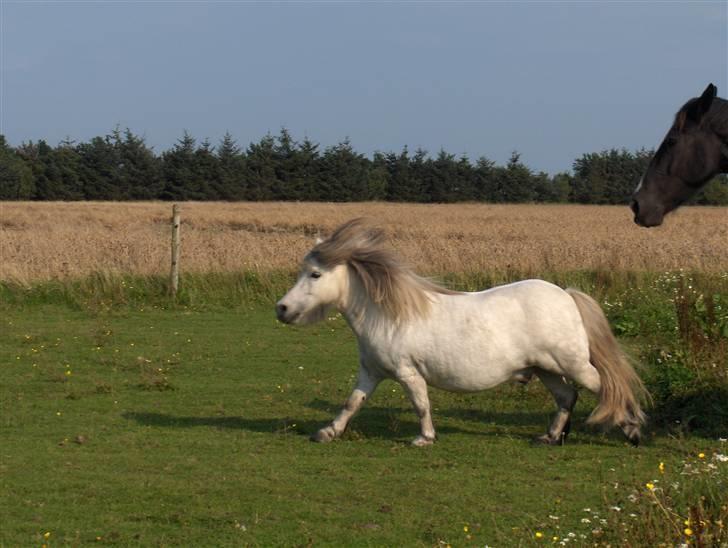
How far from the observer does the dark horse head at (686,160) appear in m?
6.51

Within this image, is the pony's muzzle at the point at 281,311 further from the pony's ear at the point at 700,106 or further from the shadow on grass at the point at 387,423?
the pony's ear at the point at 700,106

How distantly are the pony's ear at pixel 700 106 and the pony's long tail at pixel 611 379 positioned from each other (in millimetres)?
2089

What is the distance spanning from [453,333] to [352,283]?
0.97 metres

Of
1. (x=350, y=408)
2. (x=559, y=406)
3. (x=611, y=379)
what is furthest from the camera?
(x=350, y=408)

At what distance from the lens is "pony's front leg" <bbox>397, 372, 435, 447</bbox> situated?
816cm

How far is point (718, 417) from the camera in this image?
8.75 meters

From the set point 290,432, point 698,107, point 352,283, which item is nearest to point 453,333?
point 352,283

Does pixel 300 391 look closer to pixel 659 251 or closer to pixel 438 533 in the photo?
pixel 438 533

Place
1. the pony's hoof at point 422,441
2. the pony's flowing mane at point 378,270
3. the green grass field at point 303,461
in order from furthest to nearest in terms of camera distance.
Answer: the pony's flowing mane at point 378,270
the pony's hoof at point 422,441
the green grass field at point 303,461

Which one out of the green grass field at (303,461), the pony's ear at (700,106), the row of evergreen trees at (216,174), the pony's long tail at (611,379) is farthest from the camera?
the row of evergreen trees at (216,174)

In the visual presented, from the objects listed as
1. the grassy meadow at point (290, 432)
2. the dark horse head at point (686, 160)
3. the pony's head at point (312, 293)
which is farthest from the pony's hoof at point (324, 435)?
the dark horse head at point (686, 160)

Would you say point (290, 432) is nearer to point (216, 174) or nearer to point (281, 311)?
point (281, 311)

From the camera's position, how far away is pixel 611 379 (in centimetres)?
797

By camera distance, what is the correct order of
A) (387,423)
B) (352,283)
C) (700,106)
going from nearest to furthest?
(700,106), (352,283), (387,423)
